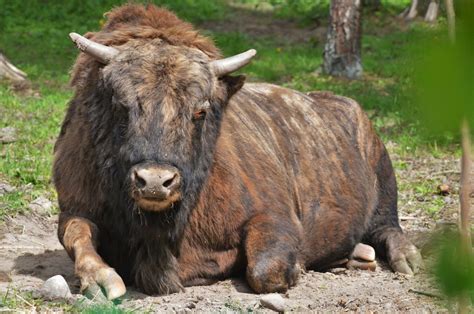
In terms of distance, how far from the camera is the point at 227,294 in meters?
5.56

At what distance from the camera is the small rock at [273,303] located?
5148 millimetres

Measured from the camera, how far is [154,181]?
4891 millimetres

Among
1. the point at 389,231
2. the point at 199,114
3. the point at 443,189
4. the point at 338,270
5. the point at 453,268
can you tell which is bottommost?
the point at 338,270

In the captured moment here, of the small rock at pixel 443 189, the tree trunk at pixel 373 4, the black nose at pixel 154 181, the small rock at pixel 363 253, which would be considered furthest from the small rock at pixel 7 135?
the tree trunk at pixel 373 4

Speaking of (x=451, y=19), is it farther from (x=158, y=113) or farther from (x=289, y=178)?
(x=289, y=178)

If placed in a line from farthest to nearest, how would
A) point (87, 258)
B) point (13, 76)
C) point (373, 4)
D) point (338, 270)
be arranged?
point (373, 4) → point (13, 76) → point (338, 270) → point (87, 258)

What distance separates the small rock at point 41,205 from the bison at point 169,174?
139 centimetres

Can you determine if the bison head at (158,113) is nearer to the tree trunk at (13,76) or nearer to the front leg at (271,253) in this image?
the front leg at (271,253)

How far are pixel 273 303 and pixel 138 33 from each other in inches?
76.0

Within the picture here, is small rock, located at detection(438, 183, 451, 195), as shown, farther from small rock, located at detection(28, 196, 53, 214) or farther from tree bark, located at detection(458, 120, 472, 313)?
tree bark, located at detection(458, 120, 472, 313)

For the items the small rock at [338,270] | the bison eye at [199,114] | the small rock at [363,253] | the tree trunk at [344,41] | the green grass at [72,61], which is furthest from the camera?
the tree trunk at [344,41]

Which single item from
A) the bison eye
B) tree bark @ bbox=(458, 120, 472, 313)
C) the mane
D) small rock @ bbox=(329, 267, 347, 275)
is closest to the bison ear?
the mane

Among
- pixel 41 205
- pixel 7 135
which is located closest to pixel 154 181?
pixel 41 205

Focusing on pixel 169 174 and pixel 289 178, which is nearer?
pixel 169 174
